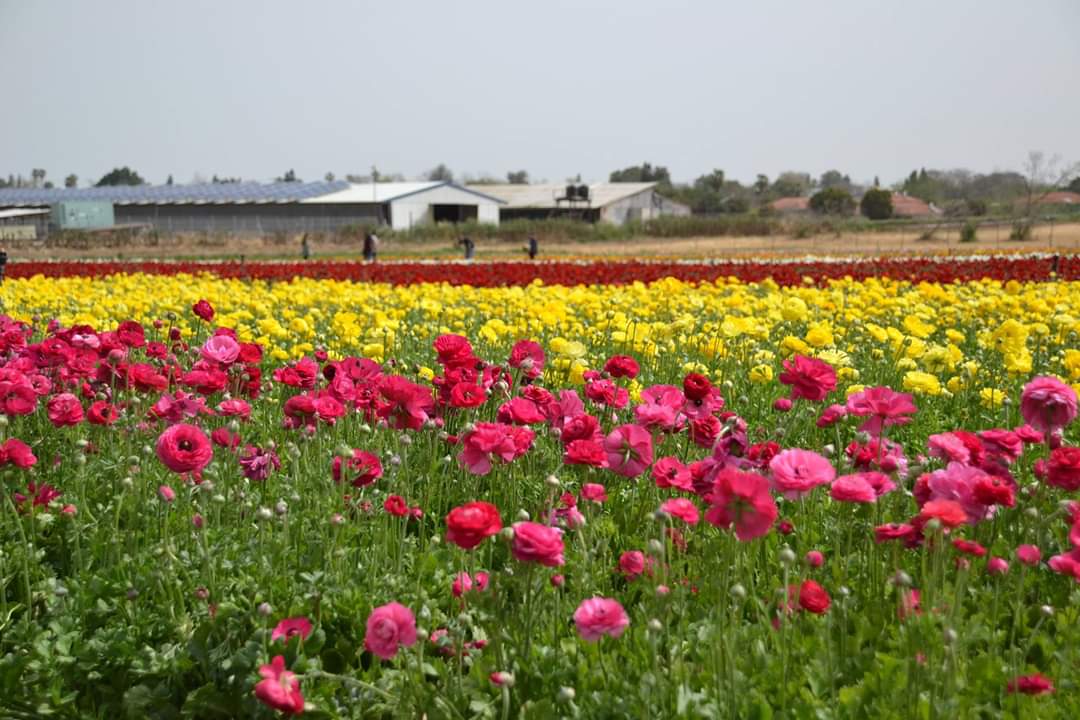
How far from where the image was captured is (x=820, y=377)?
2.64m

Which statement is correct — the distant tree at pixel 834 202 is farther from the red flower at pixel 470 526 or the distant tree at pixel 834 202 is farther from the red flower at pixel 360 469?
the red flower at pixel 470 526

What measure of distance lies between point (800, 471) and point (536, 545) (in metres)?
0.60

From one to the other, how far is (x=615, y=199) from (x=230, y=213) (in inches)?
1054

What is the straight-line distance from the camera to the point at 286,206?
56.1 metres

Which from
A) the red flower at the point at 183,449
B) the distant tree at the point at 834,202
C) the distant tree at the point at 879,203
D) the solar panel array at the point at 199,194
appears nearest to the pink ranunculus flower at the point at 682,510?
the red flower at the point at 183,449

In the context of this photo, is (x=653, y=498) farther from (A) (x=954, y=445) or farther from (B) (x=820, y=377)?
Answer: (A) (x=954, y=445)

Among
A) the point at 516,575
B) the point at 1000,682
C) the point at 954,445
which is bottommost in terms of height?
the point at 1000,682

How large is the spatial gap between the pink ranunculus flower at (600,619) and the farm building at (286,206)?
5293 centimetres

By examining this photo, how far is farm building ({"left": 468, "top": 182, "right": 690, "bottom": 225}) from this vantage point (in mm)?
65188

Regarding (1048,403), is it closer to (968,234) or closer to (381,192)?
(968,234)

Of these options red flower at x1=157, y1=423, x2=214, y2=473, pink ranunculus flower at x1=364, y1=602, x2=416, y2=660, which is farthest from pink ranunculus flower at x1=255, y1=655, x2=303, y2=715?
red flower at x1=157, y1=423, x2=214, y2=473

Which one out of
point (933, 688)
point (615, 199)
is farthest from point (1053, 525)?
point (615, 199)

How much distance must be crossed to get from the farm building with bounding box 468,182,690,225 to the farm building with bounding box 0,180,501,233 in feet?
13.8

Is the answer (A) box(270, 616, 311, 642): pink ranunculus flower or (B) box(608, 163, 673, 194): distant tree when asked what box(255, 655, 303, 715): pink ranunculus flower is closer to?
(A) box(270, 616, 311, 642): pink ranunculus flower
